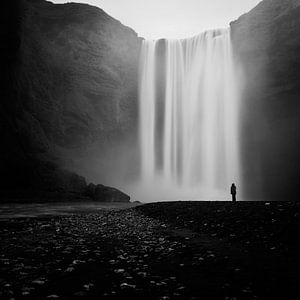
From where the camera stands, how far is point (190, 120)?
68.1 meters

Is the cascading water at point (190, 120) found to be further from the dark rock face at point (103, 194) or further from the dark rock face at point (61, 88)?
the dark rock face at point (103, 194)

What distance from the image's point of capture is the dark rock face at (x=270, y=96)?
57.0 m

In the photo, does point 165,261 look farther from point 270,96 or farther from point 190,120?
point 190,120

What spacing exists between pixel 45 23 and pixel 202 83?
36217 millimetres

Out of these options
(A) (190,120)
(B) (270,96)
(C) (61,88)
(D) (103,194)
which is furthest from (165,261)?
(C) (61,88)

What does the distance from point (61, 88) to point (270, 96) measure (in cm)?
4193

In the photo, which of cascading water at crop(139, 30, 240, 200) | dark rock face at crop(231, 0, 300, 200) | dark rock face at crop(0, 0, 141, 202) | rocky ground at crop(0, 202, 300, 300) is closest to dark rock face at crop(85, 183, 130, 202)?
dark rock face at crop(0, 0, 141, 202)

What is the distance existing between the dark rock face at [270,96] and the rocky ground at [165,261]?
48492 millimetres

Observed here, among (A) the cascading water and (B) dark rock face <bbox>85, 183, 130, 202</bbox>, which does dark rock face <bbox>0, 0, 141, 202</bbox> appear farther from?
(A) the cascading water

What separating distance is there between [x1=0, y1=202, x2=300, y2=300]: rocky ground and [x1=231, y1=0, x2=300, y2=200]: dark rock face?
159 ft

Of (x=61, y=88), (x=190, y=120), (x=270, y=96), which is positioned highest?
(x=61, y=88)

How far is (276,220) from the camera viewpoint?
13047 mm

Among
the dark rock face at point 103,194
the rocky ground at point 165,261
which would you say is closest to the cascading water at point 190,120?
the dark rock face at point 103,194

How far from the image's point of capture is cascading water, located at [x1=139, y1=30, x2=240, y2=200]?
6500 centimetres
